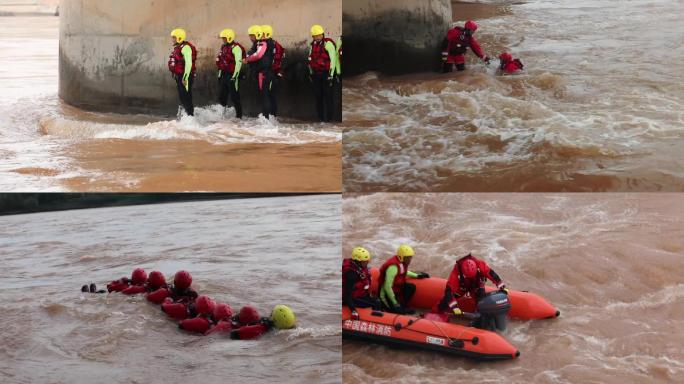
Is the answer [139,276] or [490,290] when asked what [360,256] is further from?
[139,276]

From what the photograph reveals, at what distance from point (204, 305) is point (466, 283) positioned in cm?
133

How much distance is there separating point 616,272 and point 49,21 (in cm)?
786

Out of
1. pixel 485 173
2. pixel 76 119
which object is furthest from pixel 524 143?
pixel 76 119

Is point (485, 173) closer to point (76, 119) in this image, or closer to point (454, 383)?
point (454, 383)

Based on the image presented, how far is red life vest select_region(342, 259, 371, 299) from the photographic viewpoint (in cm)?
406

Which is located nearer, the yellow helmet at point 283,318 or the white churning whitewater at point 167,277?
the white churning whitewater at point 167,277

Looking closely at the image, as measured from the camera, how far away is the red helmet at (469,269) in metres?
4.08

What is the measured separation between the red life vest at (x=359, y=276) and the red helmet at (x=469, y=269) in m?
0.47

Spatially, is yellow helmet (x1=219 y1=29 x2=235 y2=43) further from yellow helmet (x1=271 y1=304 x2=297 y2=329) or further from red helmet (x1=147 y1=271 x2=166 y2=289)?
yellow helmet (x1=271 y1=304 x2=297 y2=329)

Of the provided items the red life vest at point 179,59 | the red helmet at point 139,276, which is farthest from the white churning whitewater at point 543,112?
the red helmet at point 139,276

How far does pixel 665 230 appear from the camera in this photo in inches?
198

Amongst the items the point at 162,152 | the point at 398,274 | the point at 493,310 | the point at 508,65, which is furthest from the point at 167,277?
the point at 508,65

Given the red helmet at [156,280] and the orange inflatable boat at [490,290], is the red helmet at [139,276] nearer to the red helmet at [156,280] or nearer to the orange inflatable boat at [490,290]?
the red helmet at [156,280]

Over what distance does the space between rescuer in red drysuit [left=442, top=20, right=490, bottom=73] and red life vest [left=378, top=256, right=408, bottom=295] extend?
211 centimetres
